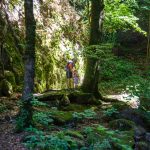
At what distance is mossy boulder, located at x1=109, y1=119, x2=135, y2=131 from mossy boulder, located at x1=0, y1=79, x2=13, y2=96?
14.4 feet

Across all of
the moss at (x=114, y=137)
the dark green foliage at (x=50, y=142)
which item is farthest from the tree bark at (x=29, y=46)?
the moss at (x=114, y=137)

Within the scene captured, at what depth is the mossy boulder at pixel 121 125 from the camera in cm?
1003

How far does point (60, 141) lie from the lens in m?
7.18

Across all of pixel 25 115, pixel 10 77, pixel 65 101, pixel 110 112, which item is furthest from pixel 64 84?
pixel 25 115

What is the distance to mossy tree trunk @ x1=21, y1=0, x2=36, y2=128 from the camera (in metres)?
8.31

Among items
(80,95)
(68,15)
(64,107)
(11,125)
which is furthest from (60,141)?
(68,15)

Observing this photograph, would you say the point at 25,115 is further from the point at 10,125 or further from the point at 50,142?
the point at 50,142

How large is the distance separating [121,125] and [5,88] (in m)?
4.83

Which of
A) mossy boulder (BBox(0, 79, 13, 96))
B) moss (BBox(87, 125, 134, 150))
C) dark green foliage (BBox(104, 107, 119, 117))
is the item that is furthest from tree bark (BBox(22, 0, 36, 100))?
mossy boulder (BBox(0, 79, 13, 96))

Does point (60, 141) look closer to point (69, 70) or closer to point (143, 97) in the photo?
point (143, 97)

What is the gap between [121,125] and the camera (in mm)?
10078

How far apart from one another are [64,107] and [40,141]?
15.3ft

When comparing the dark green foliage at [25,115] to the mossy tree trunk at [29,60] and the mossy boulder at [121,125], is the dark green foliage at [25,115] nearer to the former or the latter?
the mossy tree trunk at [29,60]

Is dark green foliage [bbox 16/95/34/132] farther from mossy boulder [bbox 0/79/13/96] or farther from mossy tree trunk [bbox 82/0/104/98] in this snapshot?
mossy tree trunk [bbox 82/0/104/98]
